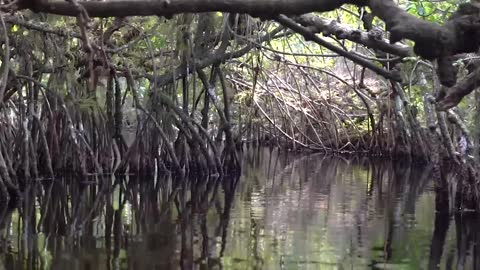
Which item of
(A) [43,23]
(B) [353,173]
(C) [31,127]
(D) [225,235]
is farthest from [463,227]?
(B) [353,173]

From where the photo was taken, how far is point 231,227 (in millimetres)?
6699

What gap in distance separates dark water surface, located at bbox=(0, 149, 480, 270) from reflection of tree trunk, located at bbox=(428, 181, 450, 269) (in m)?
0.02

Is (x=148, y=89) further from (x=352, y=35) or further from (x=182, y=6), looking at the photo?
(x=182, y=6)

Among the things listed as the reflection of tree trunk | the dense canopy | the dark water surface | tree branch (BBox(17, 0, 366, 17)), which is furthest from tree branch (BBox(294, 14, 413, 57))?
the reflection of tree trunk

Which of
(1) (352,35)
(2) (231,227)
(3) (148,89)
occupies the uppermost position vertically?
(1) (352,35)

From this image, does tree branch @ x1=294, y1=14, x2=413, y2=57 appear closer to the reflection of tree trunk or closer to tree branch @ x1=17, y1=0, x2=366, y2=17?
tree branch @ x1=17, y1=0, x2=366, y2=17

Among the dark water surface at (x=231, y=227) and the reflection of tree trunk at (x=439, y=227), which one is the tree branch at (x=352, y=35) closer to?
the dark water surface at (x=231, y=227)

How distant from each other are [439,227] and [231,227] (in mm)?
1826

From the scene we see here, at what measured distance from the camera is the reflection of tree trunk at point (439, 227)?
559cm

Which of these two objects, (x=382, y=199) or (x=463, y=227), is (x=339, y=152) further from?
(x=463, y=227)

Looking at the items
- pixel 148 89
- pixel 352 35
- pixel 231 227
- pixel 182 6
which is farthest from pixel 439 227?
pixel 148 89

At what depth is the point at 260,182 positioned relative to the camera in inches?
444

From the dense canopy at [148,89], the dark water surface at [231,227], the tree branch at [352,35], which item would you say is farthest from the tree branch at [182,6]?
the dark water surface at [231,227]

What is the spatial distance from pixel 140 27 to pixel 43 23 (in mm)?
2264
